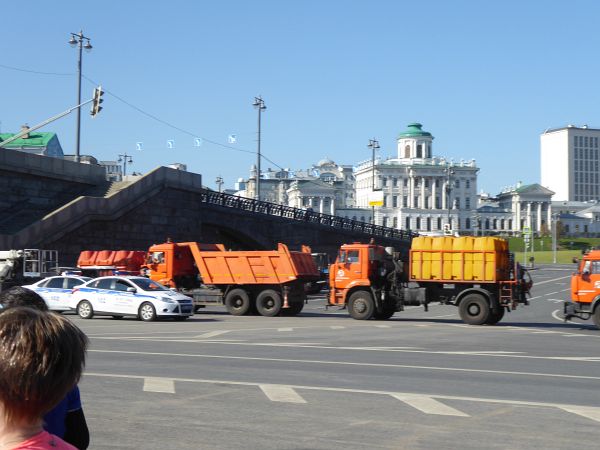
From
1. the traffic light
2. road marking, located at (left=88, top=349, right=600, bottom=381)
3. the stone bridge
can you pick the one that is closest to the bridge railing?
the stone bridge

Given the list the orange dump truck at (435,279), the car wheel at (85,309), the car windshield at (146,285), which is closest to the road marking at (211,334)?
the car windshield at (146,285)

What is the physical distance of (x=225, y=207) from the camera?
193 ft

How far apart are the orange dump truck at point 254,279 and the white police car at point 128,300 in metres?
4.12

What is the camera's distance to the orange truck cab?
89.7 ft

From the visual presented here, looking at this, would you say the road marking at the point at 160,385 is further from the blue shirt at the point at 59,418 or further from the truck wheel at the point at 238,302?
the truck wheel at the point at 238,302

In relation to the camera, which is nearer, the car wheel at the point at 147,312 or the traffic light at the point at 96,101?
the car wheel at the point at 147,312

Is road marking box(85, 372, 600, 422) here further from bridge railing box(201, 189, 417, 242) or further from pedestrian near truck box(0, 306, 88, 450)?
bridge railing box(201, 189, 417, 242)

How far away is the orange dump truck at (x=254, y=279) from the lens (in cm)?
3297

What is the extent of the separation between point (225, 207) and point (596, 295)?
3453 centimetres

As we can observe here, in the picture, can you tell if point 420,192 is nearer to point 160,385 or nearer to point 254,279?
point 254,279

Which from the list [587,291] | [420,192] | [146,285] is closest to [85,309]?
[146,285]

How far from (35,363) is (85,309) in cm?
2772

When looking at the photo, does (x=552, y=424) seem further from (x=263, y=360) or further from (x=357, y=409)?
(x=263, y=360)

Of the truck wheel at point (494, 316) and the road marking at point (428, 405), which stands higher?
the truck wheel at point (494, 316)
